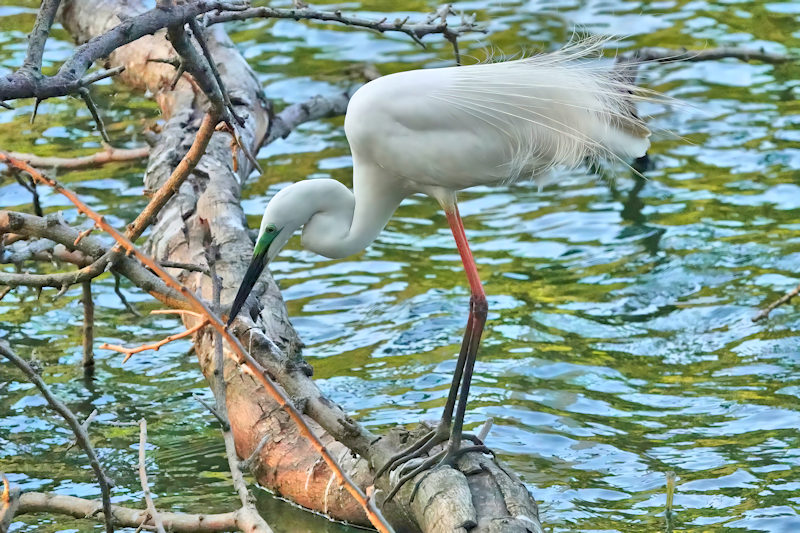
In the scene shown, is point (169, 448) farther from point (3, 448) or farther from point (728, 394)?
point (728, 394)

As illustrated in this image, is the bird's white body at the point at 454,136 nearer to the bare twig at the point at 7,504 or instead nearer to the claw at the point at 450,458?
the claw at the point at 450,458

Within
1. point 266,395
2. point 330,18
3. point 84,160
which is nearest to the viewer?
point 266,395

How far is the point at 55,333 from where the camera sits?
6.38 metres

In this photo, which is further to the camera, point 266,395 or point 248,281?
point 266,395

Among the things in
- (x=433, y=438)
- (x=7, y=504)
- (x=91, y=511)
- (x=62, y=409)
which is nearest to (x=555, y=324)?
(x=433, y=438)

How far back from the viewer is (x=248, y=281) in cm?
425

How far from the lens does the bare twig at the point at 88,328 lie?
17.1 ft

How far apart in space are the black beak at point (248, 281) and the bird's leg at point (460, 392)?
2.61 feet

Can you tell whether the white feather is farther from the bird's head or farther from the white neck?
the bird's head

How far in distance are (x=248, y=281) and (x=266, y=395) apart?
495 millimetres

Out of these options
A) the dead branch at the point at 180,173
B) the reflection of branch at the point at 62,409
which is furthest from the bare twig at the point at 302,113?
the reflection of branch at the point at 62,409

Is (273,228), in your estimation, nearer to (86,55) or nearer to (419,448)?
(419,448)

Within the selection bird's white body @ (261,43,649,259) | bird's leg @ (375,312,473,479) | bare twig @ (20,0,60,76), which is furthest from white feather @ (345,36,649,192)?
bare twig @ (20,0,60,76)

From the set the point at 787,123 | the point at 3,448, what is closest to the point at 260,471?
the point at 3,448
